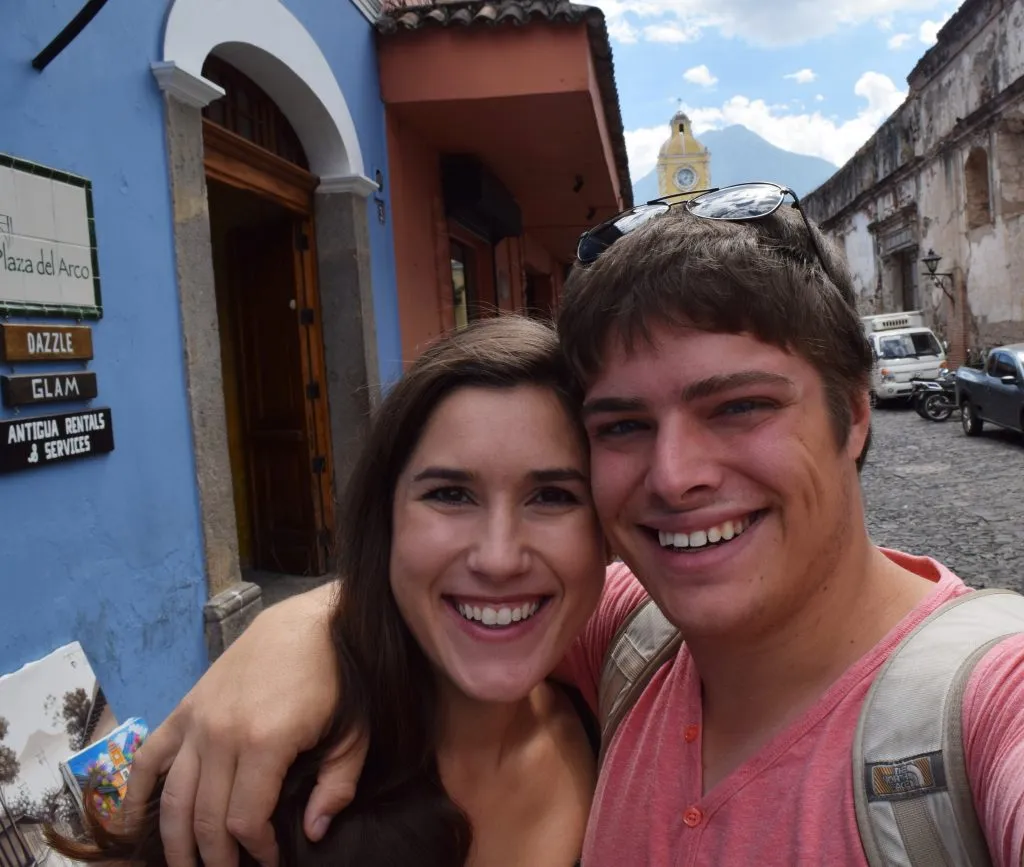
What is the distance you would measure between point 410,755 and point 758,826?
0.65 meters

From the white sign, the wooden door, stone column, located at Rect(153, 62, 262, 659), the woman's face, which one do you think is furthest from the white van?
the woman's face

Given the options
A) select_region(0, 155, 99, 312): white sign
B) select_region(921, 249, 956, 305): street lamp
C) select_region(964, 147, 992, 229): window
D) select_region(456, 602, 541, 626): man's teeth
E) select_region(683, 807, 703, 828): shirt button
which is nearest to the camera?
select_region(683, 807, 703, 828): shirt button

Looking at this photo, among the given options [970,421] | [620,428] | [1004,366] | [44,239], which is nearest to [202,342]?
[44,239]

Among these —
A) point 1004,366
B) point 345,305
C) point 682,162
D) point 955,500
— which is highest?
point 682,162

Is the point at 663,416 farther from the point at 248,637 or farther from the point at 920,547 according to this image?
the point at 920,547

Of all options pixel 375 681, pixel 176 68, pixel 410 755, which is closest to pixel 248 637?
pixel 375 681

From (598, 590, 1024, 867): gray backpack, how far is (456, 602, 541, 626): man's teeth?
61cm

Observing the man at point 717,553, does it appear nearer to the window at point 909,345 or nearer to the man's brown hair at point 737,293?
the man's brown hair at point 737,293

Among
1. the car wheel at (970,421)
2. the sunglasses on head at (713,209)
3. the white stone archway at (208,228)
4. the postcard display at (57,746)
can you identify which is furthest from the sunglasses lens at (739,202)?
the car wheel at (970,421)

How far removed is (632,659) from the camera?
5.62 ft

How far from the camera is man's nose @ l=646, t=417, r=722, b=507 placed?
133 cm

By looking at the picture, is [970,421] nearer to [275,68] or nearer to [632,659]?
[275,68]

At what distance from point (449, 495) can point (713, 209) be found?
697mm

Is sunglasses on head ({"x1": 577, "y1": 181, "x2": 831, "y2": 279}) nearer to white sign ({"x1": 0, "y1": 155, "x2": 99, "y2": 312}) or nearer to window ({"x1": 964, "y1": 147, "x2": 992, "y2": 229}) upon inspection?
white sign ({"x1": 0, "y1": 155, "x2": 99, "y2": 312})
